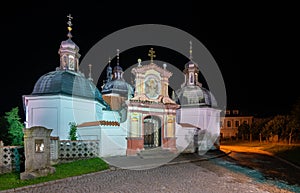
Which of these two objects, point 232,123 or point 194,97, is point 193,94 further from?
point 232,123

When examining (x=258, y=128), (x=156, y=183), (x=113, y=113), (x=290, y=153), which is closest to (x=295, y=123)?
(x=258, y=128)

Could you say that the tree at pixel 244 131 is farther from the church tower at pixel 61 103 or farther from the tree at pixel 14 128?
the tree at pixel 14 128

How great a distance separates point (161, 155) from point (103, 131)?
460cm

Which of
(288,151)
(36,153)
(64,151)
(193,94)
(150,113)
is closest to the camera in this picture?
(36,153)

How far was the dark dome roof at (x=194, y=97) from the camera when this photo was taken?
1152 inches

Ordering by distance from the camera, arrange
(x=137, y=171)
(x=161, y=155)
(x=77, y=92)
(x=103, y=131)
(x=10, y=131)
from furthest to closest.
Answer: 1. (x=10, y=131)
2. (x=77, y=92)
3. (x=161, y=155)
4. (x=103, y=131)
5. (x=137, y=171)

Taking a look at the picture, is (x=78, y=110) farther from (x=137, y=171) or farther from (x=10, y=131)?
(x=137, y=171)

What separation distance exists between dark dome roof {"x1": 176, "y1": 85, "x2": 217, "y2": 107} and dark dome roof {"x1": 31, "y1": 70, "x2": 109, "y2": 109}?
38.0 feet

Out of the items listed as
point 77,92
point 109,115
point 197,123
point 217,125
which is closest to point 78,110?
point 77,92

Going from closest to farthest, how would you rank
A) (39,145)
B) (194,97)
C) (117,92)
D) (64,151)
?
(39,145) < (64,151) < (194,97) < (117,92)

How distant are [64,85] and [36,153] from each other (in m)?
9.61

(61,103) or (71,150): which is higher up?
(61,103)

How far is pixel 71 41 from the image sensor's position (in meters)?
23.9

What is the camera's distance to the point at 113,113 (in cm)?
2267
